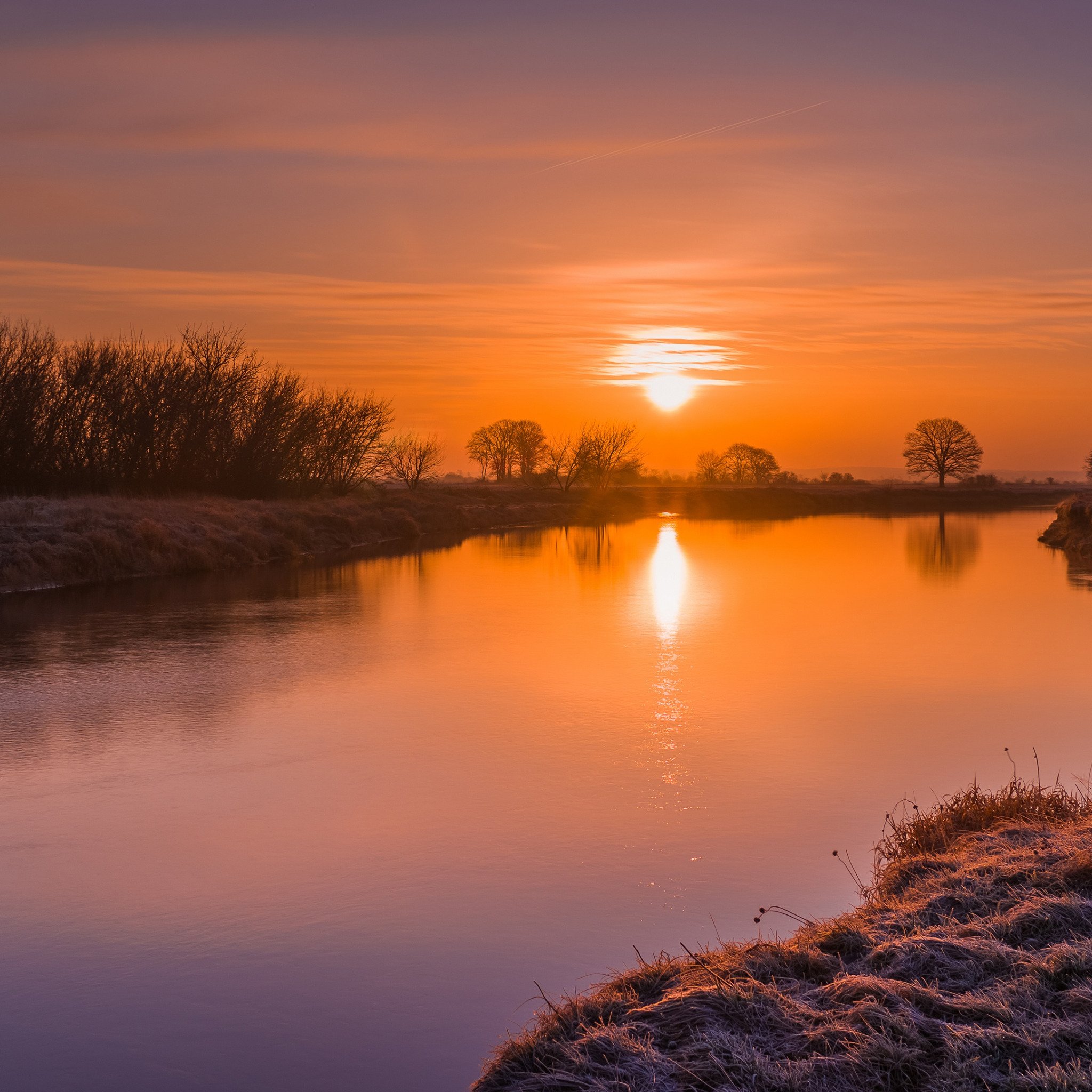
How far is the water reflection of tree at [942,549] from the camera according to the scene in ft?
92.6

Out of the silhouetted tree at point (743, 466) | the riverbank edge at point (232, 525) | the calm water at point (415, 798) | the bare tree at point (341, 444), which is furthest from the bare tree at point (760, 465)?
the calm water at point (415, 798)

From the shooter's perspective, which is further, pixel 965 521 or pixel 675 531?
pixel 965 521

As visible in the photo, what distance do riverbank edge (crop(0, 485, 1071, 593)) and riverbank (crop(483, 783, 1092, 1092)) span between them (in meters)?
19.6

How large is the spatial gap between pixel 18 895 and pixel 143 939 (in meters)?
1.08

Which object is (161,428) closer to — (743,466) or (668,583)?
(668,583)

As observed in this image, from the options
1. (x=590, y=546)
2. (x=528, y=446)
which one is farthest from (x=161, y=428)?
(x=528, y=446)

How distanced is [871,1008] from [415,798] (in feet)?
14.9

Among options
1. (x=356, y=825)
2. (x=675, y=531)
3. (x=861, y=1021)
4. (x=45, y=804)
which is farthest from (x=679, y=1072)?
(x=675, y=531)

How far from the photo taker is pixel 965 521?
5931cm

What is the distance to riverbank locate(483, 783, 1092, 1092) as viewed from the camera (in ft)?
12.5

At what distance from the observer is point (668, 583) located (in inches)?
982

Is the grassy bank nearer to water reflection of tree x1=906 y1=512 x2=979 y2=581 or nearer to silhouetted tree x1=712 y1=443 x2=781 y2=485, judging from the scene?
water reflection of tree x1=906 y1=512 x2=979 y2=581

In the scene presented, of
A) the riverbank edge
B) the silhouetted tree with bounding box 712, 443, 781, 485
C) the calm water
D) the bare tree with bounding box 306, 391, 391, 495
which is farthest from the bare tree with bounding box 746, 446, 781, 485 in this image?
the calm water

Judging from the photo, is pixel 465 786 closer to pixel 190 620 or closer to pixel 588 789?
pixel 588 789
